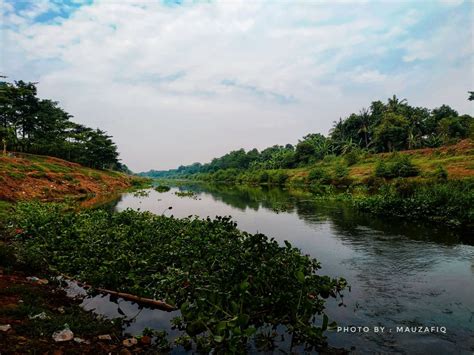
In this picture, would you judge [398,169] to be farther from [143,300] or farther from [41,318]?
[41,318]

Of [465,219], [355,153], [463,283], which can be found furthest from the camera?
[355,153]

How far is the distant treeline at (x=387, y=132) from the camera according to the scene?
69875 mm

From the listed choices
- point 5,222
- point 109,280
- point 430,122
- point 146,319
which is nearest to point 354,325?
point 146,319

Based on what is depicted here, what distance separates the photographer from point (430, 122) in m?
77.8

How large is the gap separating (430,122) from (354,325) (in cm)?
8603

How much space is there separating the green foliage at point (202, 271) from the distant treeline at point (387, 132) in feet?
207

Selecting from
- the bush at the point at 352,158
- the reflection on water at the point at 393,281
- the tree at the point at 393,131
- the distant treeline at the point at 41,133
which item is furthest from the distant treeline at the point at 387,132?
the distant treeline at the point at 41,133

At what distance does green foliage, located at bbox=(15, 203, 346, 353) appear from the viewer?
6.50 m

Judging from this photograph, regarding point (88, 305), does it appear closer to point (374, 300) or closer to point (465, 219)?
point (374, 300)

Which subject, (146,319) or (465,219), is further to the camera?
(465,219)

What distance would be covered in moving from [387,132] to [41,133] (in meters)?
81.8

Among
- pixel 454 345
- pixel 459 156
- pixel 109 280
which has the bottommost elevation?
pixel 454 345

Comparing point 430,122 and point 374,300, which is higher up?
point 430,122

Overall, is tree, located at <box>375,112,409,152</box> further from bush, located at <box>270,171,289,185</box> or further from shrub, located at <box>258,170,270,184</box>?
shrub, located at <box>258,170,270,184</box>
